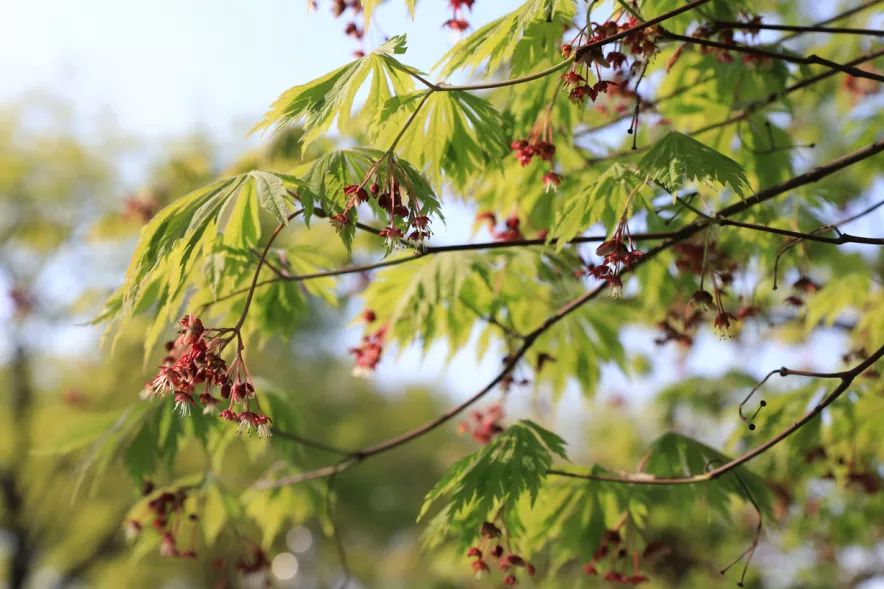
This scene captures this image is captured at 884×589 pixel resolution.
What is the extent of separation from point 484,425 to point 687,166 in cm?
168

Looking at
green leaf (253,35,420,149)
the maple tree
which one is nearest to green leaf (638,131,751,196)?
the maple tree

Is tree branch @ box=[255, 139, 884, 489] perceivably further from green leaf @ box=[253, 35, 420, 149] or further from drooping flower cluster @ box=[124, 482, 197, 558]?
green leaf @ box=[253, 35, 420, 149]

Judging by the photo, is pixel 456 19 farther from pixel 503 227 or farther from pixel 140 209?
pixel 140 209

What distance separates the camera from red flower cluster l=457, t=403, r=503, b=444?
127 inches

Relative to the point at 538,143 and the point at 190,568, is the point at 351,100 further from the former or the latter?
the point at 190,568

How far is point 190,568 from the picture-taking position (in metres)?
24.2

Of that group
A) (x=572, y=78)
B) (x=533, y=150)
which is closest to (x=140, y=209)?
(x=533, y=150)

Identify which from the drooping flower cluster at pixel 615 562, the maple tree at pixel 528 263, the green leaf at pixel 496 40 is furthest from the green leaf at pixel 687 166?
the drooping flower cluster at pixel 615 562

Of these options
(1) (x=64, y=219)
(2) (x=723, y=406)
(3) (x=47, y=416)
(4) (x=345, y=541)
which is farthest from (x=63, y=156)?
(4) (x=345, y=541)

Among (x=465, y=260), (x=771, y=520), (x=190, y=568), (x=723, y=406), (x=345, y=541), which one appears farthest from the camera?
(x=345, y=541)

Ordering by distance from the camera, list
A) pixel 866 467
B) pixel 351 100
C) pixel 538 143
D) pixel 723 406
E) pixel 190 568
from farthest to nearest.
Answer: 1. pixel 190 568
2. pixel 723 406
3. pixel 866 467
4. pixel 538 143
5. pixel 351 100

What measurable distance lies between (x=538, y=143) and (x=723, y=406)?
189 inches

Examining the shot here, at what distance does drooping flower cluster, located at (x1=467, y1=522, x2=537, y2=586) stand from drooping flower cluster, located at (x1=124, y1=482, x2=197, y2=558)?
1.27 meters

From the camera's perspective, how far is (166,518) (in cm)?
310
